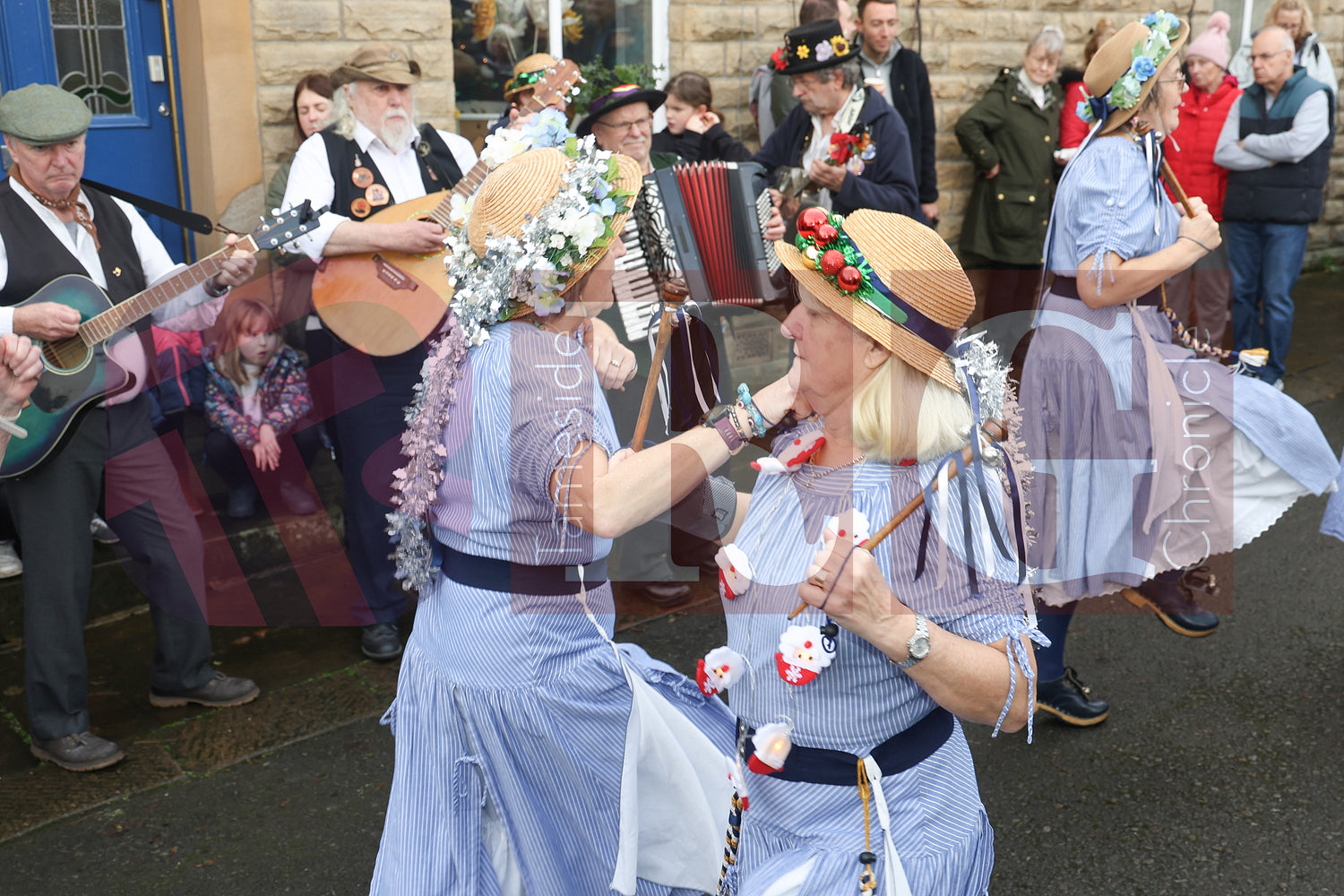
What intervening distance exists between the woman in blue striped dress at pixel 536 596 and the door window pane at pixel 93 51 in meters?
3.97

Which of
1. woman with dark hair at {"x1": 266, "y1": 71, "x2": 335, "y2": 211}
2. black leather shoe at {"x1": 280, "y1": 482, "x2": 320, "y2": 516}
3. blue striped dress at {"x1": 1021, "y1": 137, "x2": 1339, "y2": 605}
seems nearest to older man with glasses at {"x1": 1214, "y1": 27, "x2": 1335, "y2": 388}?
blue striped dress at {"x1": 1021, "y1": 137, "x2": 1339, "y2": 605}

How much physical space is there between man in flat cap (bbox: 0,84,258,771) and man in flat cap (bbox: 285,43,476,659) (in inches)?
23.1

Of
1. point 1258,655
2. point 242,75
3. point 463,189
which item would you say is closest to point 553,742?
point 463,189

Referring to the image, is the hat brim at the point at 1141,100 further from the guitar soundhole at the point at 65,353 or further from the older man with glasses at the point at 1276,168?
the older man with glasses at the point at 1276,168

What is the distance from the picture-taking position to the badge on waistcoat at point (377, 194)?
5059mm

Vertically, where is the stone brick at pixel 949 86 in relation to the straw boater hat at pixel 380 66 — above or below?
below

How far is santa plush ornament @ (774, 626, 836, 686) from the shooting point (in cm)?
220

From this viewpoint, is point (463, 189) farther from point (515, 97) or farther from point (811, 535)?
point (811, 535)

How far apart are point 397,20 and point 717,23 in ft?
7.63

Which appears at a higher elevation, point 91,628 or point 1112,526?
point 1112,526

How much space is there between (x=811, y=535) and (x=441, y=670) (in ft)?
3.18

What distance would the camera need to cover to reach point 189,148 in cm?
612

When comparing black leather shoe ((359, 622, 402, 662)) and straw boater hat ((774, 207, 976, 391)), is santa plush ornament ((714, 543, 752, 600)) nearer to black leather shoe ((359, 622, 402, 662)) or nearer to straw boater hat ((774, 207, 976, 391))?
straw boater hat ((774, 207, 976, 391))

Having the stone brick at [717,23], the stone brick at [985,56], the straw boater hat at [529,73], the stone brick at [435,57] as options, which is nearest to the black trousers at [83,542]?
the straw boater hat at [529,73]
